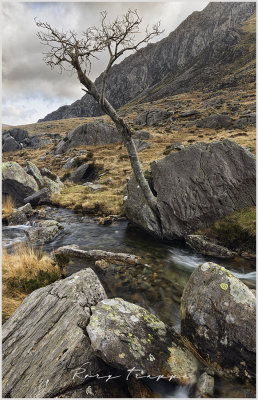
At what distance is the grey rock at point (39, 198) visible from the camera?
22.6 meters

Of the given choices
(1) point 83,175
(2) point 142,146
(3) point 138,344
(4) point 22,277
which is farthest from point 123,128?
(2) point 142,146

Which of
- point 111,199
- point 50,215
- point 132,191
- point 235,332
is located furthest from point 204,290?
point 50,215

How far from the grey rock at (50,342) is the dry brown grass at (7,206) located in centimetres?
1504

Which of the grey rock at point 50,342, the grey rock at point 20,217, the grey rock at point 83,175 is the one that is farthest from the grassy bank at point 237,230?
the grey rock at point 83,175

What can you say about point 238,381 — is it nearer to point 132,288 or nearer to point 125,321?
point 125,321

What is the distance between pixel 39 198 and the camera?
75.4 feet

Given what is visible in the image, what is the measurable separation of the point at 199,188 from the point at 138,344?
9.53 meters

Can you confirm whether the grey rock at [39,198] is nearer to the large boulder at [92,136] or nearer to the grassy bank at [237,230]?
the grassy bank at [237,230]

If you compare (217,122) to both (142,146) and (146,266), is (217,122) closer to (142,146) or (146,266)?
(142,146)

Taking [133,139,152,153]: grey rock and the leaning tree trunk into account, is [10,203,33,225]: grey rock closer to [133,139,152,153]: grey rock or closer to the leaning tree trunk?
the leaning tree trunk

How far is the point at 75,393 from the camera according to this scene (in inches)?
172

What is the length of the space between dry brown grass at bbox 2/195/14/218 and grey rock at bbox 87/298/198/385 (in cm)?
1692

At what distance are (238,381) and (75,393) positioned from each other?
3440 mm

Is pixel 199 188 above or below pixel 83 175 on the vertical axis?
below
